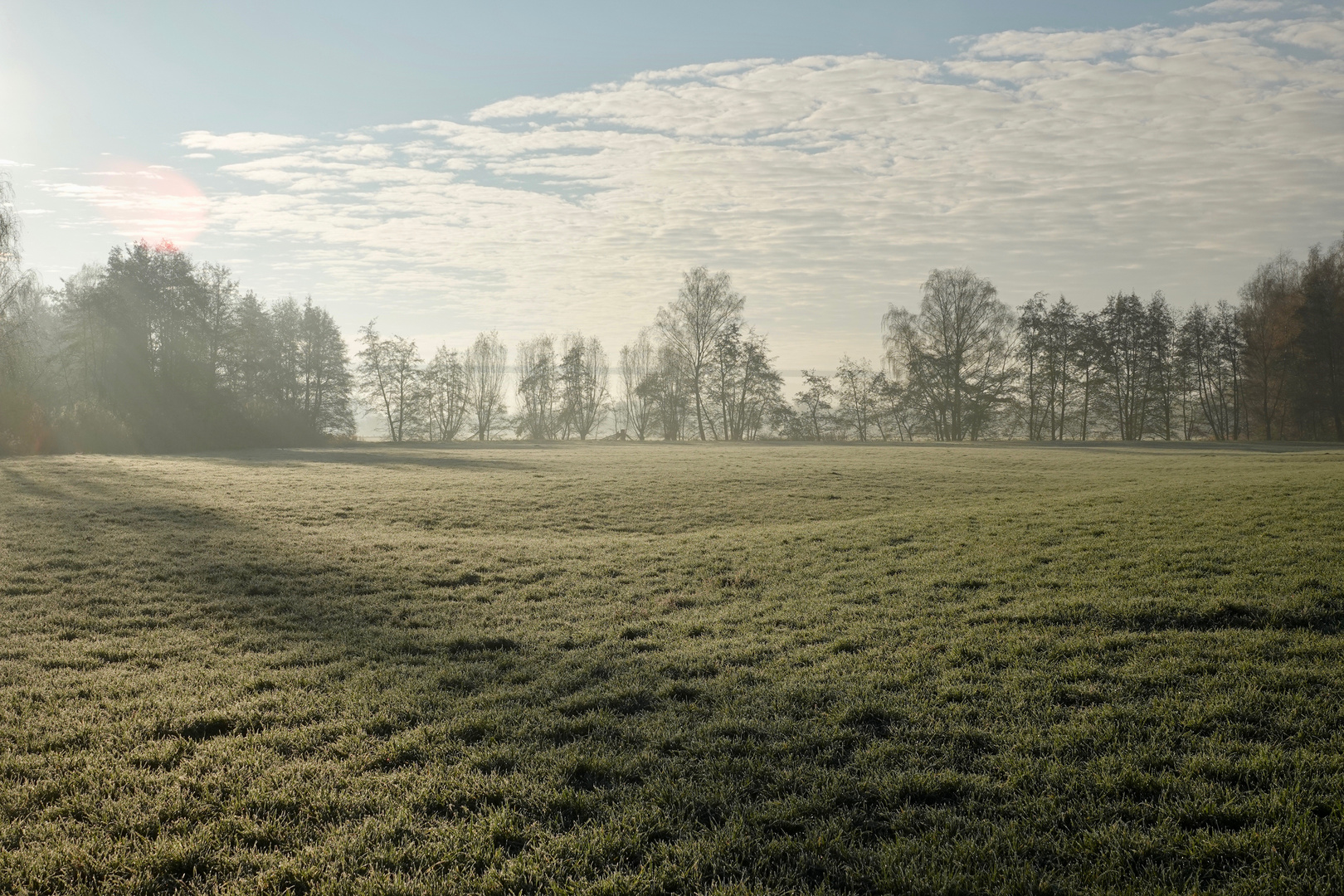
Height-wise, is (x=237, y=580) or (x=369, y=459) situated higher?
(x=369, y=459)

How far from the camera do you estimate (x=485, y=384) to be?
82.4m

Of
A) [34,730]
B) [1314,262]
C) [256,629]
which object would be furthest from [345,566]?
[1314,262]

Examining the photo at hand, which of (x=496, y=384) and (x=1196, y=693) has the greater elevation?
(x=496, y=384)

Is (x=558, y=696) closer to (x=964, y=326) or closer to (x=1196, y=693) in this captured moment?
(x=1196, y=693)

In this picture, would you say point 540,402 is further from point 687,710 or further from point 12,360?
point 687,710

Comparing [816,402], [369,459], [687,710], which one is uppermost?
[816,402]

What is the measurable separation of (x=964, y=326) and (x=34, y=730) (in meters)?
70.2

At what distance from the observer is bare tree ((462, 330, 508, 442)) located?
81.3m

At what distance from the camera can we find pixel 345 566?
42.5ft

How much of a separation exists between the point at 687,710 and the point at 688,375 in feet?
216

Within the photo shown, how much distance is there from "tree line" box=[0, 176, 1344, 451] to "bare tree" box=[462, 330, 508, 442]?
9.0 inches

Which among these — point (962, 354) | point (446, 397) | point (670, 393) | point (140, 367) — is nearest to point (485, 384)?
point (446, 397)

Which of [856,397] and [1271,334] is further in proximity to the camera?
[856,397]

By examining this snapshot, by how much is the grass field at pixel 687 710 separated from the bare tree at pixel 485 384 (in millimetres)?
66611
